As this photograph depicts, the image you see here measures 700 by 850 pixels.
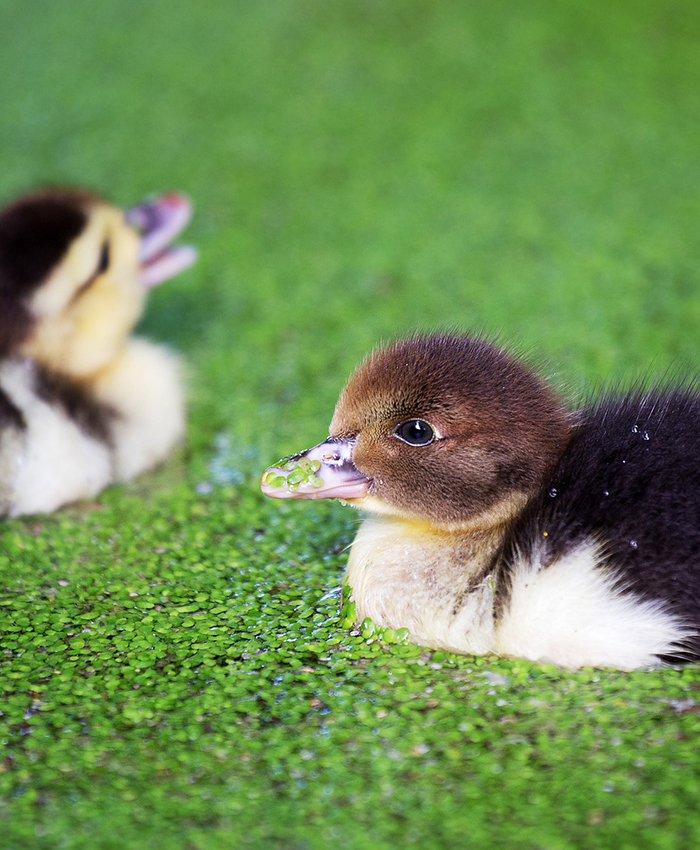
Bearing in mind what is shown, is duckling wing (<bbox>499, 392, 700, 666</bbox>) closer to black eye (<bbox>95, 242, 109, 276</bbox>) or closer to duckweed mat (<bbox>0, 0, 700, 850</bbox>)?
duckweed mat (<bbox>0, 0, 700, 850</bbox>)

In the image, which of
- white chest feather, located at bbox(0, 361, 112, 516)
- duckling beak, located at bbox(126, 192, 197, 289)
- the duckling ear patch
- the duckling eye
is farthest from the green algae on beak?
duckling beak, located at bbox(126, 192, 197, 289)

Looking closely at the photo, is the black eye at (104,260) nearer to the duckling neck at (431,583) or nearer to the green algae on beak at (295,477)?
the green algae on beak at (295,477)

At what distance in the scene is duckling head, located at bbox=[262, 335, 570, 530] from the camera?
1999mm

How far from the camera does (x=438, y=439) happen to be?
6.66ft

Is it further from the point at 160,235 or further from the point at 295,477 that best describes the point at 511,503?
the point at 160,235

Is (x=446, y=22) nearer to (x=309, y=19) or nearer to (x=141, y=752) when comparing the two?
(x=309, y=19)

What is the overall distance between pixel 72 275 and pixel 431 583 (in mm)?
1488

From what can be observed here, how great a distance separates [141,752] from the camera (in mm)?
1735

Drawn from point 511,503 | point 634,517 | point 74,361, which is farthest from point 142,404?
point 634,517

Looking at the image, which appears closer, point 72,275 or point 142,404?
point 72,275

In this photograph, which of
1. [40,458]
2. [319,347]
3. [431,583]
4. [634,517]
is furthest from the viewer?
[319,347]

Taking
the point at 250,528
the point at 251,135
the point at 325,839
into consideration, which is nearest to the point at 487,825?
the point at 325,839

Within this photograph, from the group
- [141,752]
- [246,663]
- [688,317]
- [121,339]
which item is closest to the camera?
[141,752]

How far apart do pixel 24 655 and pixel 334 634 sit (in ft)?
1.95
